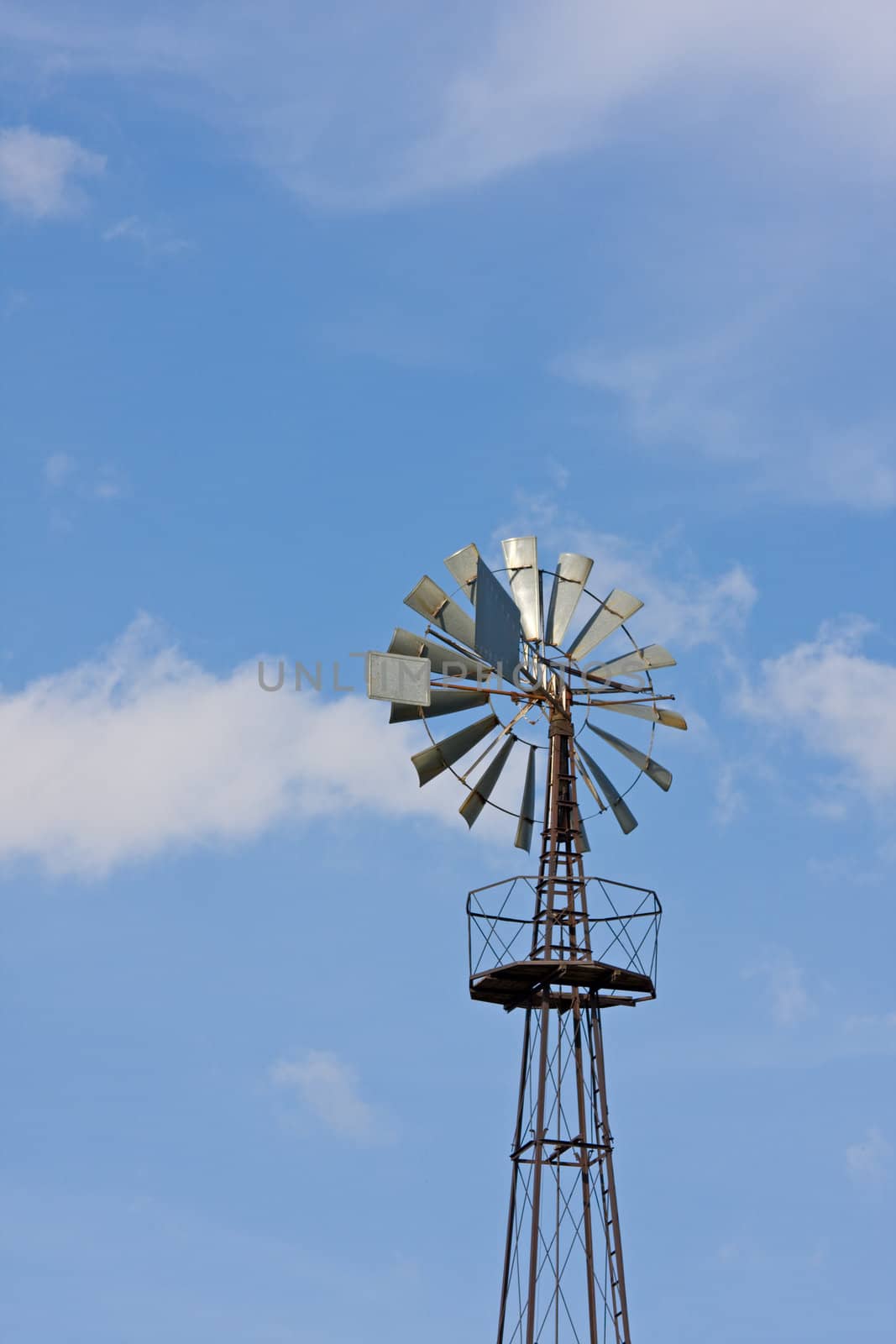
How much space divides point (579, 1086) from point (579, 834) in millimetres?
2978

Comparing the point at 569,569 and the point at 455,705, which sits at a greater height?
the point at 569,569

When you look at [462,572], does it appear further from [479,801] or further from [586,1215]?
[586,1215]

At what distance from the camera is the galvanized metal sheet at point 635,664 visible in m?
26.3

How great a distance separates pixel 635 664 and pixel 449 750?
274cm

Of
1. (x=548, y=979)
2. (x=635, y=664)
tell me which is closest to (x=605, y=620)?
(x=635, y=664)

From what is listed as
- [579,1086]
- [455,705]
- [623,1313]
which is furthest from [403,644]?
[623,1313]

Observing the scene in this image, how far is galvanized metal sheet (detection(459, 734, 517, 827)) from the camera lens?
83.8 ft

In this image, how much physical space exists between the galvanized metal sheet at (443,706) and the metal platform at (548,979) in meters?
3.01

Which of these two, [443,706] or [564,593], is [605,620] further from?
[443,706]

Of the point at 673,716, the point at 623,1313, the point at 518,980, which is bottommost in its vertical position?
the point at 623,1313

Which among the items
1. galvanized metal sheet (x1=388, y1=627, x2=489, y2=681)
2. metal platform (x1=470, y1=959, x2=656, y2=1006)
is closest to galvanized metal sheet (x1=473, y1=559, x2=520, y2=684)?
galvanized metal sheet (x1=388, y1=627, x2=489, y2=681)

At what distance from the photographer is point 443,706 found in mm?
25297

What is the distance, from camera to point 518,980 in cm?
2462

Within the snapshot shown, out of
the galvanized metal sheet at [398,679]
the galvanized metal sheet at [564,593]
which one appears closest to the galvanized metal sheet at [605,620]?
the galvanized metal sheet at [564,593]
